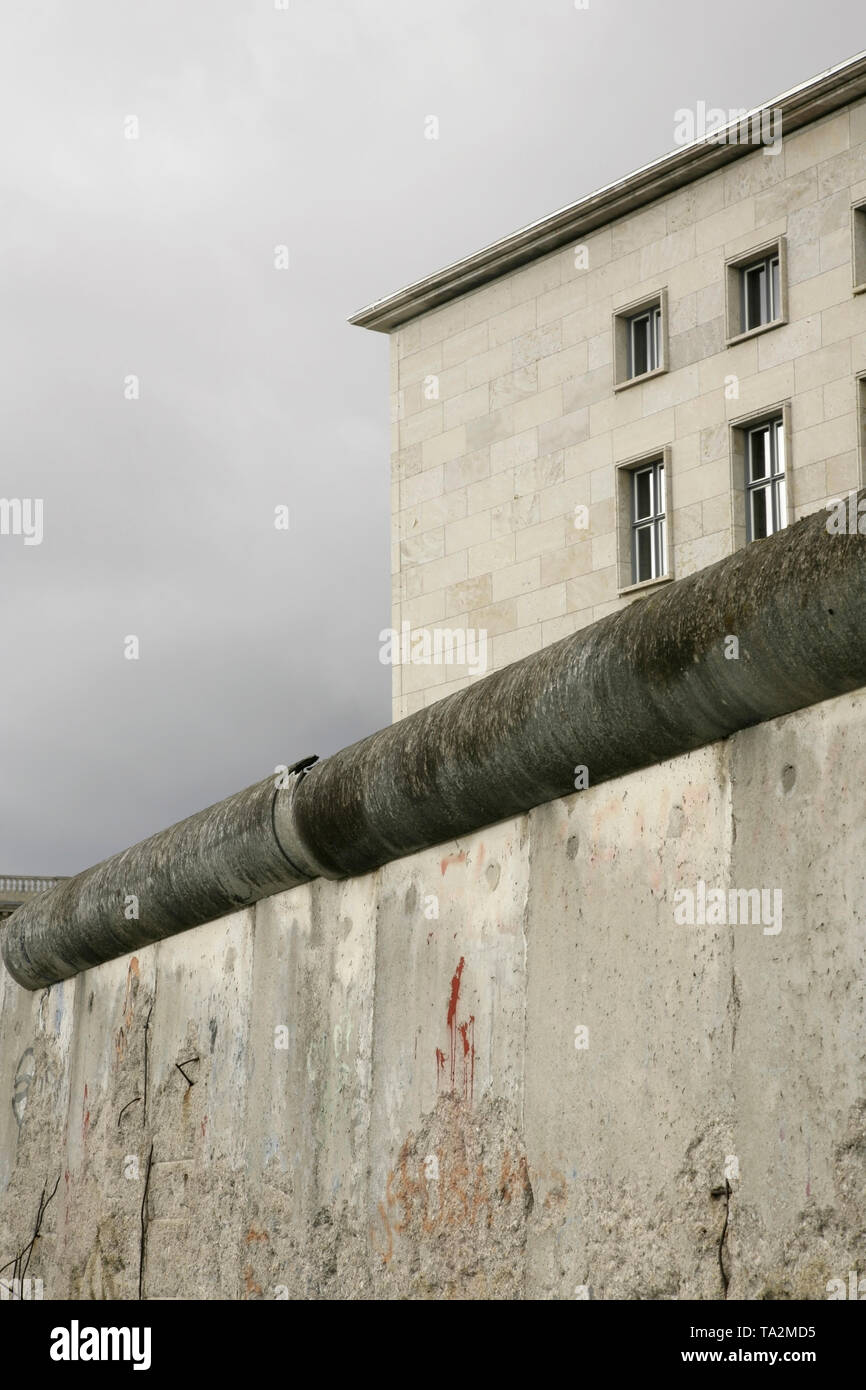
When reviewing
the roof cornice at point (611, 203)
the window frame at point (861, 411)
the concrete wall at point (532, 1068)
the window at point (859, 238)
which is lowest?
the concrete wall at point (532, 1068)

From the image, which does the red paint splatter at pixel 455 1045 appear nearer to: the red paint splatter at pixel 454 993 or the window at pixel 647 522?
the red paint splatter at pixel 454 993

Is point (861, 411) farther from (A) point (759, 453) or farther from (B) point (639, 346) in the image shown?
(B) point (639, 346)

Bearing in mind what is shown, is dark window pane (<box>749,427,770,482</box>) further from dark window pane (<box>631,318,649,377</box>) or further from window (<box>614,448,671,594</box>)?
dark window pane (<box>631,318,649,377</box>)

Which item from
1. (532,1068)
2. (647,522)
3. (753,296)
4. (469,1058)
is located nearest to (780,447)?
(753,296)

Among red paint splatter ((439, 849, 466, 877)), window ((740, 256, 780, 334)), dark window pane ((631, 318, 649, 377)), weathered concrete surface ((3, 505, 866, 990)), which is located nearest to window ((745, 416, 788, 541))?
window ((740, 256, 780, 334))

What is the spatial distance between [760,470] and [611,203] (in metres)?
4.77

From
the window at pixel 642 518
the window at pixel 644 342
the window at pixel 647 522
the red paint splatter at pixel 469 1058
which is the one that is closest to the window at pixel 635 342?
the window at pixel 644 342

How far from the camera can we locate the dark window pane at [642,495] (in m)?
28.0

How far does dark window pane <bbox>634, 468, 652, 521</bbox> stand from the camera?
28047mm

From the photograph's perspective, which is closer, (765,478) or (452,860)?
(452,860)

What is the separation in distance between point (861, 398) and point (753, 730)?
22082 mm

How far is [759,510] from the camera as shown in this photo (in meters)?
26.4

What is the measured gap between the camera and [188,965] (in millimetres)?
6547
